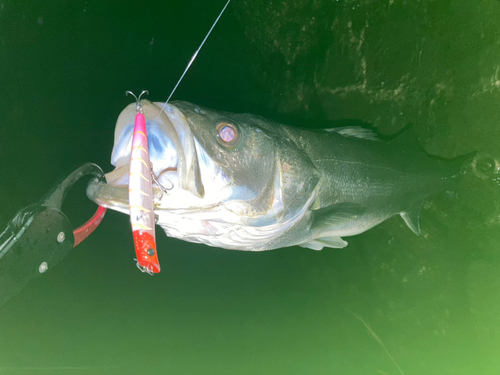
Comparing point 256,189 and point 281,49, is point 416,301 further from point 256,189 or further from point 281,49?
point 281,49

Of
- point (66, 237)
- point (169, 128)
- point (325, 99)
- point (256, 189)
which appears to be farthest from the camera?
point (325, 99)

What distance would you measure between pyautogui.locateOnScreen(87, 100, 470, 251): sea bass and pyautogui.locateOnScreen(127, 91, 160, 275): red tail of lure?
81mm

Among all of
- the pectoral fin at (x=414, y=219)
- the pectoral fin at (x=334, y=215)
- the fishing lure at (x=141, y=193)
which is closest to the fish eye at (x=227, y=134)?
the fishing lure at (x=141, y=193)

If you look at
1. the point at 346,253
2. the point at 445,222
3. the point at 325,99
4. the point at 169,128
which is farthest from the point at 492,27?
the point at 169,128

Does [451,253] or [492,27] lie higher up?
[492,27]

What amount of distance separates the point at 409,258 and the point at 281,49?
7.54ft

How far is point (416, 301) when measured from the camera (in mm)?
2615

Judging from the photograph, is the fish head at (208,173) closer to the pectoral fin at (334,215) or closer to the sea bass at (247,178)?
the sea bass at (247,178)

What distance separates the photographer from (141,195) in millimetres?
1061

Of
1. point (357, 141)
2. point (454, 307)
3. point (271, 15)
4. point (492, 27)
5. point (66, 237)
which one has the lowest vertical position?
point (66, 237)

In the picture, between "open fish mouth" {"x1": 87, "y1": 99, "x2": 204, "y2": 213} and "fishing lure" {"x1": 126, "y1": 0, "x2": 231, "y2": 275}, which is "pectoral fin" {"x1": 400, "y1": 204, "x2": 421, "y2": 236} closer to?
"open fish mouth" {"x1": 87, "y1": 99, "x2": 204, "y2": 213}

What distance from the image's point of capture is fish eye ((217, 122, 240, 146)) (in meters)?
1.29

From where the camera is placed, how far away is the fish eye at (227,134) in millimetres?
1294

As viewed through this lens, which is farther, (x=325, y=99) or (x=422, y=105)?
(x=325, y=99)
